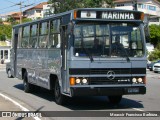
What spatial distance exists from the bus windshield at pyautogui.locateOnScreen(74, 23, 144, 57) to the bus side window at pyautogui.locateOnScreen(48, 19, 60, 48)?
149cm

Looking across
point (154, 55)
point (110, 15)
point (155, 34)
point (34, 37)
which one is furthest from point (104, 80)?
point (155, 34)


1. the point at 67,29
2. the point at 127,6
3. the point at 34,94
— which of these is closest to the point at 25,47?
the point at 34,94

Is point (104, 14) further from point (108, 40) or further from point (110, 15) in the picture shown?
point (108, 40)

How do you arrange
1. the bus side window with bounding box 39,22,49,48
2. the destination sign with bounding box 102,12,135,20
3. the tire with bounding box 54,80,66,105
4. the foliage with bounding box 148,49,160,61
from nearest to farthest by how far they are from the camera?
the destination sign with bounding box 102,12,135,20, the tire with bounding box 54,80,66,105, the bus side window with bounding box 39,22,49,48, the foliage with bounding box 148,49,160,61

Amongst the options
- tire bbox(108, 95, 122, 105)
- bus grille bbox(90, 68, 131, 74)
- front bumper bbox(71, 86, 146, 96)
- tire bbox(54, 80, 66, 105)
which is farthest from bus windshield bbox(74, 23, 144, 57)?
tire bbox(108, 95, 122, 105)

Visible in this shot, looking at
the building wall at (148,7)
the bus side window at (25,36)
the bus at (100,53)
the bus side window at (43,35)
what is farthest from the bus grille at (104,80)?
the building wall at (148,7)

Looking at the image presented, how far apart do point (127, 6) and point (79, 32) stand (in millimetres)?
92220

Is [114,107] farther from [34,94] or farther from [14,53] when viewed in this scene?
[14,53]

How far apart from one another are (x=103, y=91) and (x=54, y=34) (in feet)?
9.75

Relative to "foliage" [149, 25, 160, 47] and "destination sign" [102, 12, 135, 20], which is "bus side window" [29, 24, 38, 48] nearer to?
"destination sign" [102, 12, 135, 20]

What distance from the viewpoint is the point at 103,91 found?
12.3m

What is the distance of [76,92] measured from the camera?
12.2m

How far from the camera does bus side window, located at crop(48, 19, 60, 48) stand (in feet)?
45.5

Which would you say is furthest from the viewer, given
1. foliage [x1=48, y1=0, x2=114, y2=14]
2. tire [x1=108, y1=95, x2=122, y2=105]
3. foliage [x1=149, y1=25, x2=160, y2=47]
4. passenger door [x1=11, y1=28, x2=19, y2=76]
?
foliage [x1=149, y1=25, x2=160, y2=47]
